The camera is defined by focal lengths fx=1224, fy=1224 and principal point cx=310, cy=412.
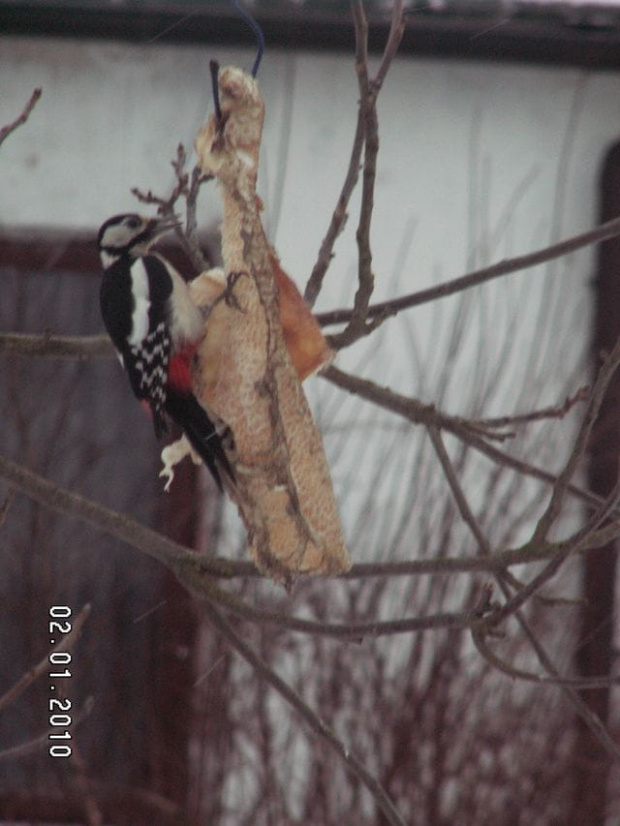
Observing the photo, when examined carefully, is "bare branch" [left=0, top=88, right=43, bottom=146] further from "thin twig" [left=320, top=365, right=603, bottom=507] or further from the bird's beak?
"thin twig" [left=320, top=365, right=603, bottom=507]

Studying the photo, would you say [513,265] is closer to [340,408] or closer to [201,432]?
[201,432]

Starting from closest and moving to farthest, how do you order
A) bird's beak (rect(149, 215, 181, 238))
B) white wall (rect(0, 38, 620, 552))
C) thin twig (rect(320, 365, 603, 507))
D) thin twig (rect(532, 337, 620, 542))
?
thin twig (rect(532, 337, 620, 542)), bird's beak (rect(149, 215, 181, 238)), thin twig (rect(320, 365, 603, 507)), white wall (rect(0, 38, 620, 552))

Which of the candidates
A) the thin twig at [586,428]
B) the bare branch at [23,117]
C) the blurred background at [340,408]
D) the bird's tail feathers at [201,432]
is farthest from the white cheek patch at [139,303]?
the blurred background at [340,408]

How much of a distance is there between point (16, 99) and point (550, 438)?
5.29ft

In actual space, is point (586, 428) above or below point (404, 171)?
below

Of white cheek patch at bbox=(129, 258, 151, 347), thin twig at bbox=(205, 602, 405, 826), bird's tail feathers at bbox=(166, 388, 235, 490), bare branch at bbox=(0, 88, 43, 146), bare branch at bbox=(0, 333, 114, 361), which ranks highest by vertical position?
bare branch at bbox=(0, 88, 43, 146)

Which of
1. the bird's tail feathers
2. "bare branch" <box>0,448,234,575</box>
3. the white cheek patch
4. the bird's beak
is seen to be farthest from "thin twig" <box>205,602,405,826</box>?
the bird's beak

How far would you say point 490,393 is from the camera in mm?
3043

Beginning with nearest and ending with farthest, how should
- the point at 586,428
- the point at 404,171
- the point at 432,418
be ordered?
the point at 586,428
the point at 432,418
the point at 404,171

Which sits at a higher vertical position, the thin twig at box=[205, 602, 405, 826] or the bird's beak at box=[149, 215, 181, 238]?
the bird's beak at box=[149, 215, 181, 238]

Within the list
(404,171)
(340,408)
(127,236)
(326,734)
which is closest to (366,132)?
(127,236)

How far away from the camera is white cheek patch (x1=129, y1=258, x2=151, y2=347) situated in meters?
1.48

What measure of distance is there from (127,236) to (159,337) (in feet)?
1.22

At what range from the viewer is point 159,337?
4.58 feet
